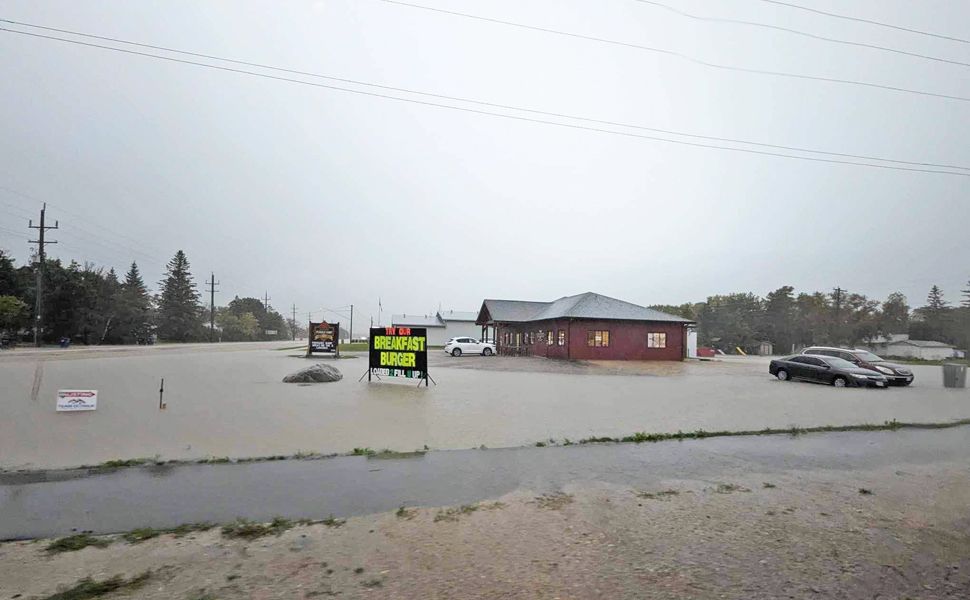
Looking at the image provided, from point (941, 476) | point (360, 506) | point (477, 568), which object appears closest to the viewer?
point (477, 568)

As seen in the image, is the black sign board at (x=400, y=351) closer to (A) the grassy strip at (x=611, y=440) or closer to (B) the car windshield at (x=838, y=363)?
(A) the grassy strip at (x=611, y=440)

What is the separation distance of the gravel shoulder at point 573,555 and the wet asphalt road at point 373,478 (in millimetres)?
644

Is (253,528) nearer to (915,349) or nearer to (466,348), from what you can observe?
(466,348)

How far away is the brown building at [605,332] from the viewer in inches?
1378

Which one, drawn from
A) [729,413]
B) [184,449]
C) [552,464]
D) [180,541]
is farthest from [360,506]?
[729,413]

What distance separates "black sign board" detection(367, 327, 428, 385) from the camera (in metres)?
18.1

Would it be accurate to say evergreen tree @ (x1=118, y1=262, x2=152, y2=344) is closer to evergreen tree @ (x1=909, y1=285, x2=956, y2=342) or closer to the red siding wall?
the red siding wall

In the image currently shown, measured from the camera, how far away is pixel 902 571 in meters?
3.86

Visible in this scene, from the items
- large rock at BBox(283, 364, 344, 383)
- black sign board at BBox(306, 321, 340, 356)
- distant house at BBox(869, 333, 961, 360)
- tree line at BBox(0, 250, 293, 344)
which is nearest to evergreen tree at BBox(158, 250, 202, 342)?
tree line at BBox(0, 250, 293, 344)

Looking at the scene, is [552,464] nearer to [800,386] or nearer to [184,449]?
[184,449]

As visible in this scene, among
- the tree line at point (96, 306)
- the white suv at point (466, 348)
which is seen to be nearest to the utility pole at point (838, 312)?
the white suv at point (466, 348)

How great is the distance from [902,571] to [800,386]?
63.0 ft

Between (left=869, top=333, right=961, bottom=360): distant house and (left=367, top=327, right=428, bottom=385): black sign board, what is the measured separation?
65.0 m

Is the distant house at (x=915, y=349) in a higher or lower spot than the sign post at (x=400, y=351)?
lower
